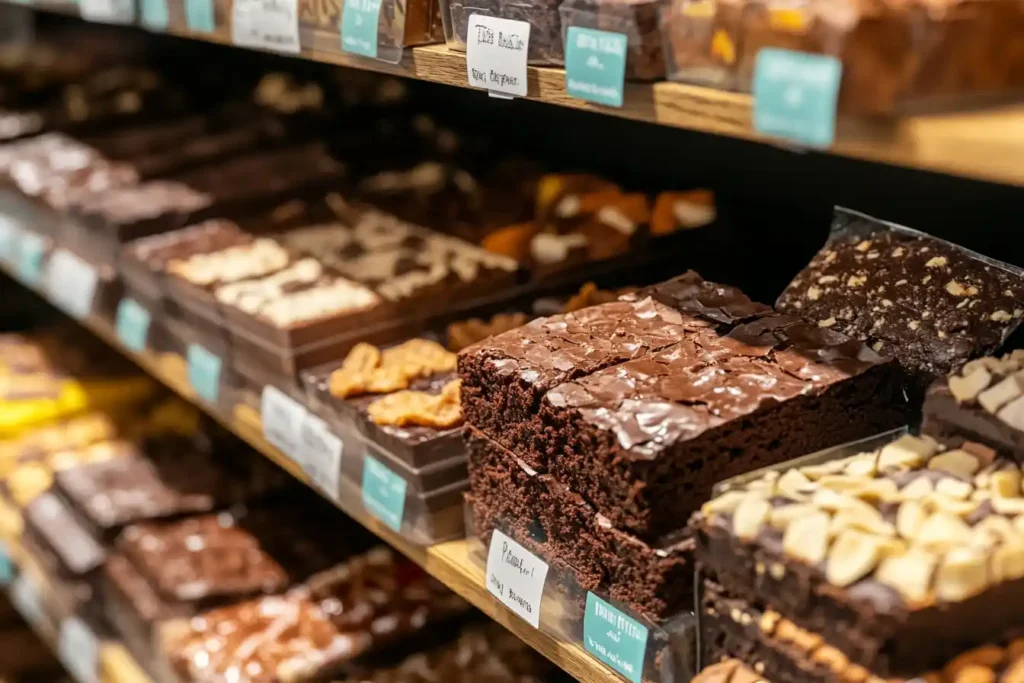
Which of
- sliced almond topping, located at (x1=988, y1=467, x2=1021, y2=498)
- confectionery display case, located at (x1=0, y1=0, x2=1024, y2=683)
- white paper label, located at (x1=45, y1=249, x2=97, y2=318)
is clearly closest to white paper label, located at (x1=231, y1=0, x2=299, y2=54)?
confectionery display case, located at (x1=0, y1=0, x2=1024, y2=683)

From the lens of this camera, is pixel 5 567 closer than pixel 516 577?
No

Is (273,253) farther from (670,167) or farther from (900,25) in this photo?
(900,25)

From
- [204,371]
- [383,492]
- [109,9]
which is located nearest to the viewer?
[383,492]

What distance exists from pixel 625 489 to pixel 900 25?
0.53m

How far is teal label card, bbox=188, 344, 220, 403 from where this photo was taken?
2.02 meters

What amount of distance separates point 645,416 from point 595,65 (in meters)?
0.37

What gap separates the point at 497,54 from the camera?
1268 mm

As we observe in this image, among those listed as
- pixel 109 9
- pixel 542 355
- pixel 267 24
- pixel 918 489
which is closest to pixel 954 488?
pixel 918 489

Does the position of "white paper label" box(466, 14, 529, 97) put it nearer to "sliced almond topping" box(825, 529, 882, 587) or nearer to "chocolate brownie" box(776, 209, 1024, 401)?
"chocolate brownie" box(776, 209, 1024, 401)

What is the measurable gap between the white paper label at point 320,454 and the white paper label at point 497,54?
0.63m

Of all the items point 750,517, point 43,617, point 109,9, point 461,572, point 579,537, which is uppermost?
point 109,9

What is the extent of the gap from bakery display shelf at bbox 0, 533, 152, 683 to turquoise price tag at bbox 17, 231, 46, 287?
2.20ft

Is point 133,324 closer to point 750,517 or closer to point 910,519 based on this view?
point 750,517

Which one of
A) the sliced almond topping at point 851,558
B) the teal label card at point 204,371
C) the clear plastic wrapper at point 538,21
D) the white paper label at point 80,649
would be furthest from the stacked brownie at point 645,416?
the white paper label at point 80,649
